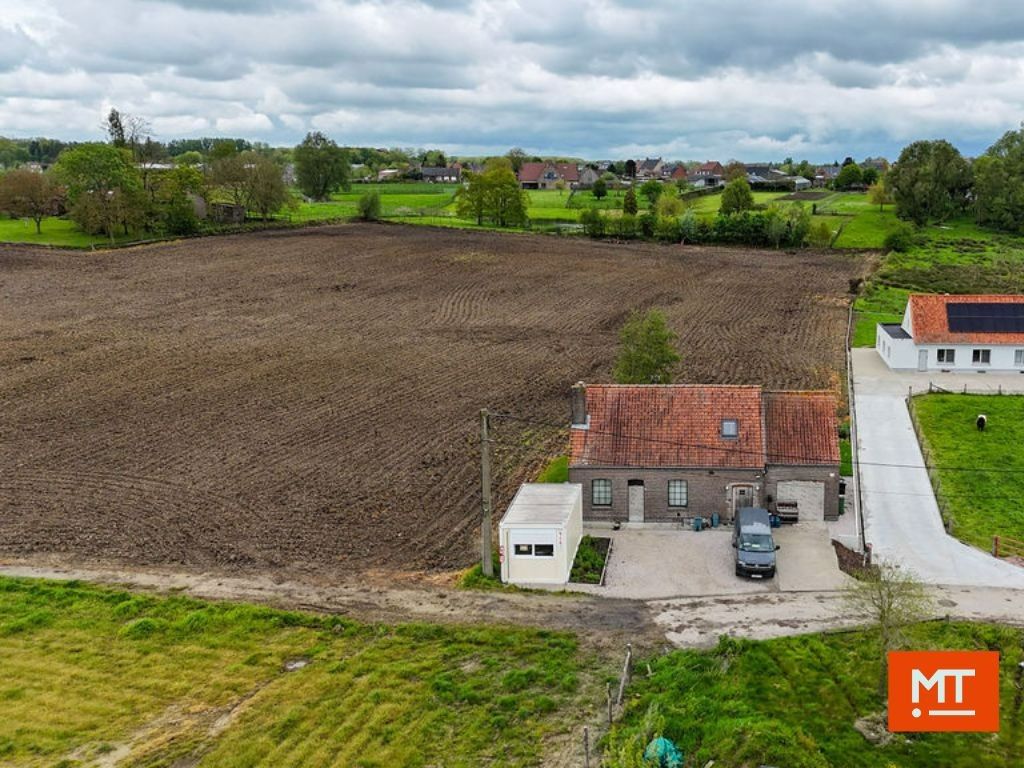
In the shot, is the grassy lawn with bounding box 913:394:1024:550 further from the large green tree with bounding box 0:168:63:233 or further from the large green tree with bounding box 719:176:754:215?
the large green tree with bounding box 0:168:63:233

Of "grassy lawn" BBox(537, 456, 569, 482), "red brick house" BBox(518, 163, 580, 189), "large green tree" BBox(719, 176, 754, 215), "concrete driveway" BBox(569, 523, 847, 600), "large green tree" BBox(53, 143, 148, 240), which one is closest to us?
"concrete driveway" BBox(569, 523, 847, 600)

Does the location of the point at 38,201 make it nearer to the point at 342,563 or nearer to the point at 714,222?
the point at 714,222

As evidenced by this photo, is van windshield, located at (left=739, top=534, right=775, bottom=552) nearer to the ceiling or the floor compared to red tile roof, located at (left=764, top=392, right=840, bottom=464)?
nearer to the floor

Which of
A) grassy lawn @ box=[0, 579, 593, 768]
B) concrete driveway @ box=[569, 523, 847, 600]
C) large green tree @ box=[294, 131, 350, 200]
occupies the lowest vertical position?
grassy lawn @ box=[0, 579, 593, 768]

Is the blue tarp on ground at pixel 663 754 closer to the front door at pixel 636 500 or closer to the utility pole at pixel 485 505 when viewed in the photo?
the utility pole at pixel 485 505

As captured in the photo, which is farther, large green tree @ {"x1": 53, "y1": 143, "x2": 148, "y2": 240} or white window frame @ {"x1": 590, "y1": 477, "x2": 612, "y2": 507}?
large green tree @ {"x1": 53, "y1": 143, "x2": 148, "y2": 240}

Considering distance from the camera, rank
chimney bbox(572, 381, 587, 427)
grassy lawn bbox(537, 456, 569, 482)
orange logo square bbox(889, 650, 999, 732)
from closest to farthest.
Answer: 1. orange logo square bbox(889, 650, 999, 732)
2. chimney bbox(572, 381, 587, 427)
3. grassy lawn bbox(537, 456, 569, 482)

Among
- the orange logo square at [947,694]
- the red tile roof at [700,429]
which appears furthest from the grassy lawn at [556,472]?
the orange logo square at [947,694]

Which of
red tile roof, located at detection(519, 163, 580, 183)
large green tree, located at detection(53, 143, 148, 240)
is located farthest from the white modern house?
red tile roof, located at detection(519, 163, 580, 183)
